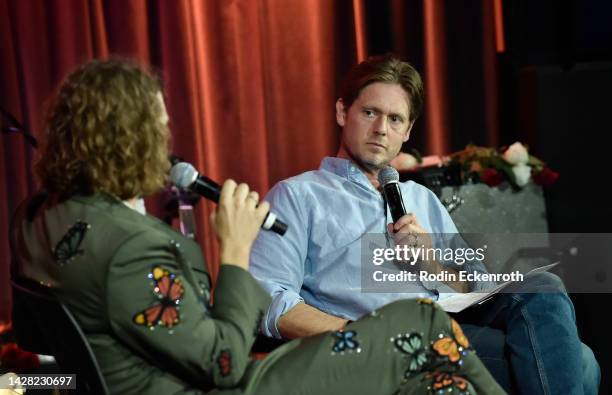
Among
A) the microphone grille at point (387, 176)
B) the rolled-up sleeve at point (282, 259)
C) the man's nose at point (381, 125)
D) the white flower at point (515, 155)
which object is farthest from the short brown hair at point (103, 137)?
the white flower at point (515, 155)

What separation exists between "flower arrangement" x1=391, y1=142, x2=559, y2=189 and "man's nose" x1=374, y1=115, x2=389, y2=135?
78cm

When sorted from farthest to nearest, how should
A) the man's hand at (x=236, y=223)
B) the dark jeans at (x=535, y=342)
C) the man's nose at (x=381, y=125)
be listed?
the man's nose at (x=381, y=125), the dark jeans at (x=535, y=342), the man's hand at (x=236, y=223)

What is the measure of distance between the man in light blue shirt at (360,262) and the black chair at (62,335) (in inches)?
26.1

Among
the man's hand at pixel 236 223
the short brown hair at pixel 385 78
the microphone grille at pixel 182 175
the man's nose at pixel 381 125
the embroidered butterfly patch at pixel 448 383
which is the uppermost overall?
the short brown hair at pixel 385 78

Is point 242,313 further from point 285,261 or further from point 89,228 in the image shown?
point 285,261

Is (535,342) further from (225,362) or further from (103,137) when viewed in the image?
(103,137)

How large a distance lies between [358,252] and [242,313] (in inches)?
29.3

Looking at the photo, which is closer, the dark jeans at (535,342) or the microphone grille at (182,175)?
the microphone grille at (182,175)

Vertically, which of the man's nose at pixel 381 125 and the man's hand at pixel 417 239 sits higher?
the man's nose at pixel 381 125

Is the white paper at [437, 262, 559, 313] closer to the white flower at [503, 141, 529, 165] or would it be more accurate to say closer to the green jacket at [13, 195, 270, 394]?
the green jacket at [13, 195, 270, 394]

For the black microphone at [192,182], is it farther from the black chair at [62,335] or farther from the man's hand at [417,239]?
the man's hand at [417,239]

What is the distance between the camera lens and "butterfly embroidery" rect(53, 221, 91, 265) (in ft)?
4.00

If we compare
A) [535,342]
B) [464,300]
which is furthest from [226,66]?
[535,342]

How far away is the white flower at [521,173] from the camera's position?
2.96 m
